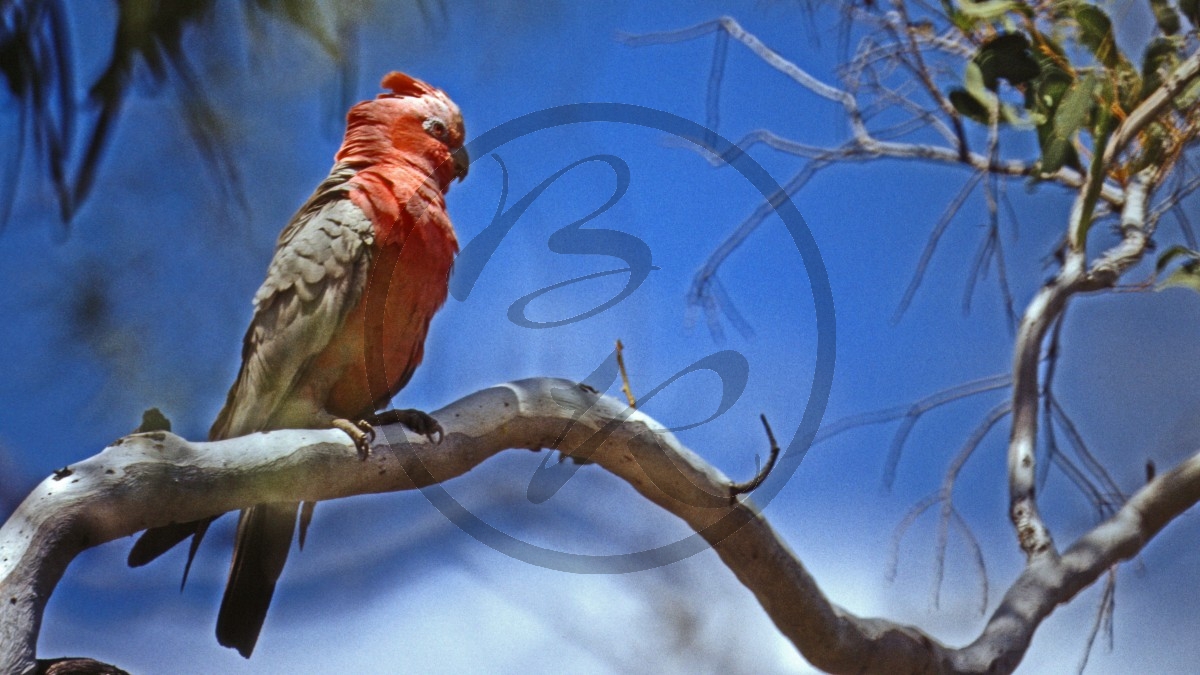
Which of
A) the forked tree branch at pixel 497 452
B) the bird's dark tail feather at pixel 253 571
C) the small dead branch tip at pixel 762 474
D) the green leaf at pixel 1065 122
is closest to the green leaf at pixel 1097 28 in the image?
the green leaf at pixel 1065 122

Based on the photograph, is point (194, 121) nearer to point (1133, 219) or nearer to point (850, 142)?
point (850, 142)

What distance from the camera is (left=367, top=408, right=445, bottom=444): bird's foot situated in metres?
1.40

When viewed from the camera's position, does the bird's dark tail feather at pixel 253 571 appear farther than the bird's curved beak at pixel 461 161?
No

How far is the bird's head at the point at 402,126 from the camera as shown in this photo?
69.2 inches

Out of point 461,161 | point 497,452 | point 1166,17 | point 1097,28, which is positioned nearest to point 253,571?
point 497,452

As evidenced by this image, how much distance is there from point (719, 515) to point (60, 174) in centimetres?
94

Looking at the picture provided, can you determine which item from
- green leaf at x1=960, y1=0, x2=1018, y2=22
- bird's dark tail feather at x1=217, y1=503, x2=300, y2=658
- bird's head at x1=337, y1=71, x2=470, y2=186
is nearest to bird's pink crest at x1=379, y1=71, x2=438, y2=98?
bird's head at x1=337, y1=71, x2=470, y2=186

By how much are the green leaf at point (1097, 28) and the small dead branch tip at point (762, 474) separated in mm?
1039

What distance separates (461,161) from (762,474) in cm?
80

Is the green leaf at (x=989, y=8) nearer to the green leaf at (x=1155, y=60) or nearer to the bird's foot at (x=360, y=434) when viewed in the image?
the green leaf at (x=1155, y=60)

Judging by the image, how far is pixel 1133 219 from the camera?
2.03 metres

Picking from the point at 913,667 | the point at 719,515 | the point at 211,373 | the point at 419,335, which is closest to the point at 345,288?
the point at 419,335

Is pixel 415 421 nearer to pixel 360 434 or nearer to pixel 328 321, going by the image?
pixel 360 434
